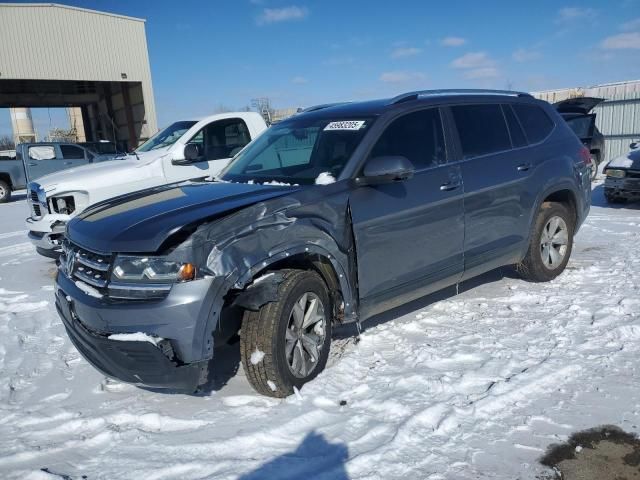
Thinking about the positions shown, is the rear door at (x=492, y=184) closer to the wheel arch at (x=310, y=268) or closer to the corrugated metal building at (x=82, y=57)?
the wheel arch at (x=310, y=268)

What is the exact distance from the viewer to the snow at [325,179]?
3578 millimetres

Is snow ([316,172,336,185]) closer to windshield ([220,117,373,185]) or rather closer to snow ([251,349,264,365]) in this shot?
windshield ([220,117,373,185])

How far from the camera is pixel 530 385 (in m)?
3.35

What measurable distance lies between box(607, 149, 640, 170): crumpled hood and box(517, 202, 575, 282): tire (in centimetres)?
514

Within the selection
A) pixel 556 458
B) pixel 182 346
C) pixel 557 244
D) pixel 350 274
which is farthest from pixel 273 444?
pixel 557 244

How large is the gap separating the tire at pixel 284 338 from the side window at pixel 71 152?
1606 centimetres

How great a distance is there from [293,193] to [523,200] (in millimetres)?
2505

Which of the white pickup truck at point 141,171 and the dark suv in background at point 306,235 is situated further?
the white pickup truck at point 141,171

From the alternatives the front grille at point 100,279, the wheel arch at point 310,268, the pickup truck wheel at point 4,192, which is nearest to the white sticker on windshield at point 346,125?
the wheel arch at point 310,268

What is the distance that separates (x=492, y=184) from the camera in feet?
14.9

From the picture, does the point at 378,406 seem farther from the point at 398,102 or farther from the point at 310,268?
the point at 398,102

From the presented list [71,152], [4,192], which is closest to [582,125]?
[71,152]

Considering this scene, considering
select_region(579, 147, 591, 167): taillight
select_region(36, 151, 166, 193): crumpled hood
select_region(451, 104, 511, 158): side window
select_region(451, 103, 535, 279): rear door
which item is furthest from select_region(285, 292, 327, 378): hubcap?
select_region(36, 151, 166, 193): crumpled hood

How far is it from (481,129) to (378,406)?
268 cm
